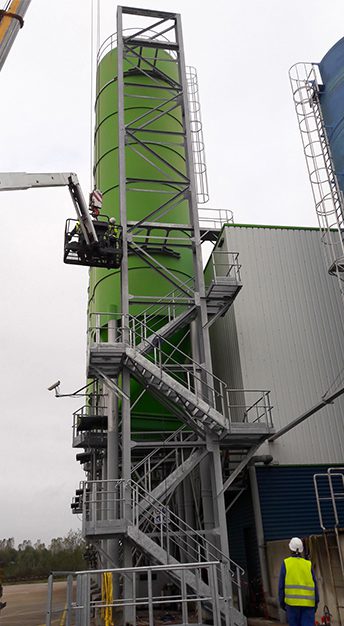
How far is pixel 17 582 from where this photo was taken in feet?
209

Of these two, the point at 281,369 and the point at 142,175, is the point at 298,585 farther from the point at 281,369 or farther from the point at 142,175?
the point at 142,175

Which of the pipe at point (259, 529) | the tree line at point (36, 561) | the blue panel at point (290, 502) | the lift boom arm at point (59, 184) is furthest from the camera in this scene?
the tree line at point (36, 561)

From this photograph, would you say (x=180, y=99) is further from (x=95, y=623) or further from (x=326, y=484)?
(x=95, y=623)

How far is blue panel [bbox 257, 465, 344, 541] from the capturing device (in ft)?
56.5

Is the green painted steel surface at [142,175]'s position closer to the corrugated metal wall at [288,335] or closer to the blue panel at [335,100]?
the corrugated metal wall at [288,335]

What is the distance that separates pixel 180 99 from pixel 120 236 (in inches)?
279

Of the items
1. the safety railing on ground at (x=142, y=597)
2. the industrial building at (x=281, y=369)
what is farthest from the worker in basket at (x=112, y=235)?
the safety railing on ground at (x=142, y=597)

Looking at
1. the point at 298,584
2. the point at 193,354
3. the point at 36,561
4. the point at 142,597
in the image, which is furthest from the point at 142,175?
the point at 36,561

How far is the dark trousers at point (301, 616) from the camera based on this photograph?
253 inches

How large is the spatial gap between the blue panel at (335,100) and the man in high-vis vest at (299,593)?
1454cm

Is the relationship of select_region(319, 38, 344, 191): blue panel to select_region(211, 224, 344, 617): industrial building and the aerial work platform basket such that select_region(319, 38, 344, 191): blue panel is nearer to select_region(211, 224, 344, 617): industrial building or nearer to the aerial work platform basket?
select_region(211, 224, 344, 617): industrial building

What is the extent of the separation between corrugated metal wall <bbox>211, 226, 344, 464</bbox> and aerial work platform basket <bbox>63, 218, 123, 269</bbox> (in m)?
5.54

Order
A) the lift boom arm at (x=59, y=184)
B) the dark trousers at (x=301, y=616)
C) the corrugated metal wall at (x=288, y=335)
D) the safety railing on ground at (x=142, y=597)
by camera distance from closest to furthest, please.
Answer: the dark trousers at (x=301, y=616) → the safety railing on ground at (x=142, y=597) → the lift boom arm at (x=59, y=184) → the corrugated metal wall at (x=288, y=335)

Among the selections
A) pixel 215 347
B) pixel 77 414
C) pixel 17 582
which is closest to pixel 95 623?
pixel 77 414
